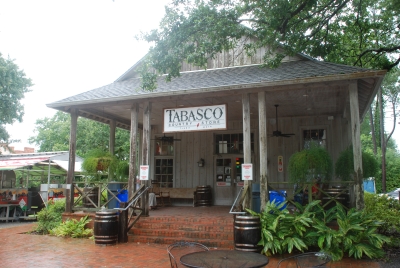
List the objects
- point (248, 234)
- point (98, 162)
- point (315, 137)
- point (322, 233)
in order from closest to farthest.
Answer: point (322, 233) < point (248, 234) < point (98, 162) < point (315, 137)

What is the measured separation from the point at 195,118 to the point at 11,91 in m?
18.3

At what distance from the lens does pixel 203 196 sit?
12.5 m

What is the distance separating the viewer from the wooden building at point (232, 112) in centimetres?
817

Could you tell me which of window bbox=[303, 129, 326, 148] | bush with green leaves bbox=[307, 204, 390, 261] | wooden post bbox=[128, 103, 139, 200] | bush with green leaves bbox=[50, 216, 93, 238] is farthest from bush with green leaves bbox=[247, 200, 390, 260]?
window bbox=[303, 129, 326, 148]

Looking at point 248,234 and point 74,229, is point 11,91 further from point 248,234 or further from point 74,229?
point 248,234

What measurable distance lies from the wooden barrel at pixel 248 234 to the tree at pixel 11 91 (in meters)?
19.8

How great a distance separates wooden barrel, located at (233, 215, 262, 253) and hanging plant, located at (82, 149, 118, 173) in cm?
489

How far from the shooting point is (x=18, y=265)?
20.2 ft

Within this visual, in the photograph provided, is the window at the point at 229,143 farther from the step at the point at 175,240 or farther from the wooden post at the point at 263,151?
the step at the point at 175,240

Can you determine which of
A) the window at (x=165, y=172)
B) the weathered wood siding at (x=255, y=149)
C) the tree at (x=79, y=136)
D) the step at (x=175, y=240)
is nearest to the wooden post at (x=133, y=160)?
the step at (x=175, y=240)

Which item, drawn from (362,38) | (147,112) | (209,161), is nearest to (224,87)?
(147,112)

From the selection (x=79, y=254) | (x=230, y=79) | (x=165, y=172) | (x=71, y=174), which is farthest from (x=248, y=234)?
(x=165, y=172)

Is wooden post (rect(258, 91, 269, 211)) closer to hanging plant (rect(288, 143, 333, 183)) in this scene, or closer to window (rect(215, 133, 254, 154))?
hanging plant (rect(288, 143, 333, 183))

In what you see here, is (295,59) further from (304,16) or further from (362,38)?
(362,38)
